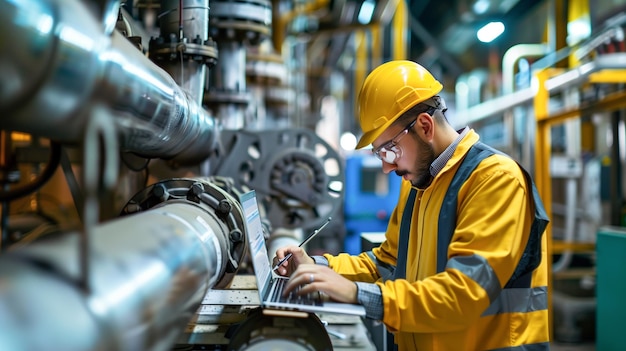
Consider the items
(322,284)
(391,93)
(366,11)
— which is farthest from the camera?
(366,11)

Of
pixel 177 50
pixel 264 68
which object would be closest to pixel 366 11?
pixel 264 68

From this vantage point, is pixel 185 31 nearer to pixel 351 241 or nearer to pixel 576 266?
pixel 351 241

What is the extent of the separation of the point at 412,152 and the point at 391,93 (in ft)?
0.52

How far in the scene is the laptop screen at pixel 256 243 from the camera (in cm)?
112

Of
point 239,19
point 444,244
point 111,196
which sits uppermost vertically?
point 239,19

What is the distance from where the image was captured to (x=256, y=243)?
1240mm

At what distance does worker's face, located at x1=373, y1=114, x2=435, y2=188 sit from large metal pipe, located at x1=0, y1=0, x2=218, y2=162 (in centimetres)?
65

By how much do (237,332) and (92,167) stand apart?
0.58m

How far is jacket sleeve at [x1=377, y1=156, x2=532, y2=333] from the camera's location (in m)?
1.12

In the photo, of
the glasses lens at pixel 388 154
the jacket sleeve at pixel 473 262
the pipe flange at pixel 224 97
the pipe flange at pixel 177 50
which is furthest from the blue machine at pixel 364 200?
the jacket sleeve at pixel 473 262

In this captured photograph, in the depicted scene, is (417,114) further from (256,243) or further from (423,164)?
(256,243)

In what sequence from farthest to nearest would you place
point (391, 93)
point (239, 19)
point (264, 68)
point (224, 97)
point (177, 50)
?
point (264, 68)
point (224, 97)
point (239, 19)
point (177, 50)
point (391, 93)

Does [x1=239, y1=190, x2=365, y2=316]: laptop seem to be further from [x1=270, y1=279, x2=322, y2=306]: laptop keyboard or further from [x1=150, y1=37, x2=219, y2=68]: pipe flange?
[x1=150, y1=37, x2=219, y2=68]: pipe flange

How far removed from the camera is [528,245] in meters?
1.29
